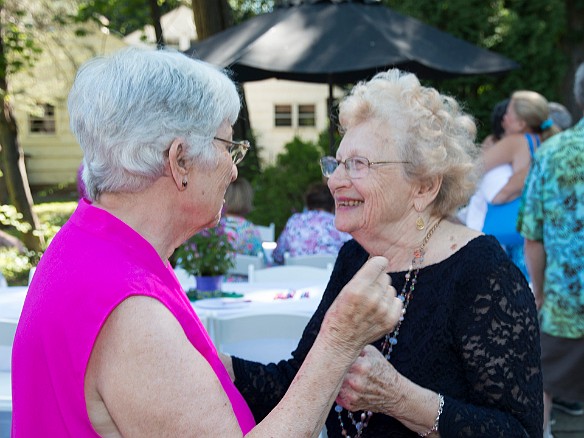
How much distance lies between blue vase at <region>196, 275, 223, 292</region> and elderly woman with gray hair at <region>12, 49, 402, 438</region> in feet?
8.21

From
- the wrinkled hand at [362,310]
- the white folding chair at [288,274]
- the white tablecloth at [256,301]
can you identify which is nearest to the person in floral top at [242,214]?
the white folding chair at [288,274]

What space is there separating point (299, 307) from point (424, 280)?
6.83 ft

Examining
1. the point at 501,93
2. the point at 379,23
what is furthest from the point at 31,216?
the point at 501,93

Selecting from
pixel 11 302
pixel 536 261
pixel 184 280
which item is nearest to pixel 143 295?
pixel 536 261

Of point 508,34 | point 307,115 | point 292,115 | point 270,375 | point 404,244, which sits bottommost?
point 307,115

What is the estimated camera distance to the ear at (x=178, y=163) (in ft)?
5.01

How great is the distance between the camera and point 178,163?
1.55 metres

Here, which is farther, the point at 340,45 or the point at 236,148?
the point at 340,45

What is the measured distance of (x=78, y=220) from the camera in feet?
5.13

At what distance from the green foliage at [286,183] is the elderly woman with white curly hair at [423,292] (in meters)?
6.03

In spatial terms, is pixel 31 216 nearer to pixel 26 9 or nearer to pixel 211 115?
pixel 26 9

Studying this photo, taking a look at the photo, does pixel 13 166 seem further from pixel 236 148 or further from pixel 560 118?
pixel 236 148

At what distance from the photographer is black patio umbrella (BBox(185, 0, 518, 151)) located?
19.0 ft

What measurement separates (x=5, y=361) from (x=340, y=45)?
3758 mm
